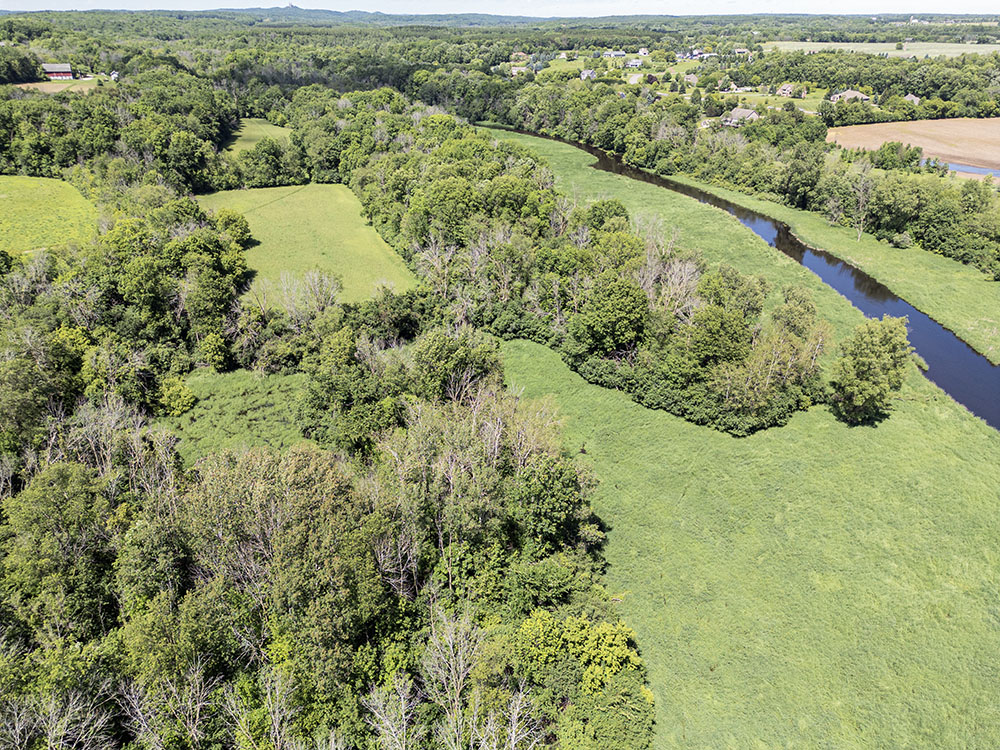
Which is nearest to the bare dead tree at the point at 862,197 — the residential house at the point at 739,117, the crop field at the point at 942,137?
the crop field at the point at 942,137

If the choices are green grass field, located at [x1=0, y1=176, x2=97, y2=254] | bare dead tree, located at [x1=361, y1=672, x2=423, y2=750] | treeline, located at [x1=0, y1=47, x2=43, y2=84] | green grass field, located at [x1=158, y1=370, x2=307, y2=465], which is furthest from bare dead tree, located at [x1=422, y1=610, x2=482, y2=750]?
Answer: treeline, located at [x1=0, y1=47, x2=43, y2=84]

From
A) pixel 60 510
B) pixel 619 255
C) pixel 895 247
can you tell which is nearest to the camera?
pixel 60 510

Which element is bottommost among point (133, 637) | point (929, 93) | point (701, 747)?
point (701, 747)

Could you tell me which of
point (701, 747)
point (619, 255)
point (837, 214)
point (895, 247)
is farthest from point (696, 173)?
point (701, 747)

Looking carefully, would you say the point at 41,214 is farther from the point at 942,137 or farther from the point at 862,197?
the point at 942,137

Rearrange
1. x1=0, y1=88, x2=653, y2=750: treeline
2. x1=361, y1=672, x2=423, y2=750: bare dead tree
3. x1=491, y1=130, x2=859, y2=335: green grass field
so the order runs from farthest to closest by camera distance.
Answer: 1. x1=491, y1=130, x2=859, y2=335: green grass field
2. x1=0, y1=88, x2=653, y2=750: treeline
3. x1=361, y1=672, x2=423, y2=750: bare dead tree

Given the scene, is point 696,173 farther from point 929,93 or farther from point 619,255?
point 929,93

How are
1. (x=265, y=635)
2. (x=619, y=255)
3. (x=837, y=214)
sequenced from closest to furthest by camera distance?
1. (x=265, y=635)
2. (x=619, y=255)
3. (x=837, y=214)

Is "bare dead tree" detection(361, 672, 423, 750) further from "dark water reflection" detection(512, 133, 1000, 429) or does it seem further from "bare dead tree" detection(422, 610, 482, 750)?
"dark water reflection" detection(512, 133, 1000, 429)
